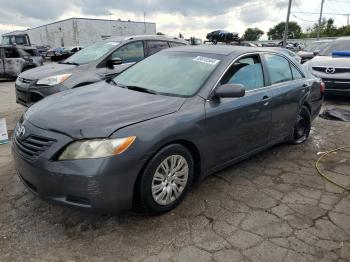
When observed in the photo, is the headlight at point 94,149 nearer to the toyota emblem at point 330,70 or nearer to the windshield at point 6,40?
the toyota emblem at point 330,70

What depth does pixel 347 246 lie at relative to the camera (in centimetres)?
288

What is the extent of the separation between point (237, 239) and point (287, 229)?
51 centimetres

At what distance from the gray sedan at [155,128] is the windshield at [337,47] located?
5771 millimetres

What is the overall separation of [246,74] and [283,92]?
74 centimetres

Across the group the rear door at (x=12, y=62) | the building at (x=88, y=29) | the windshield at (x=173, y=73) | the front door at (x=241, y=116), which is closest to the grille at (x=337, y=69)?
the front door at (x=241, y=116)

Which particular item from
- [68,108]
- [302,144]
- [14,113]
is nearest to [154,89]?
[68,108]

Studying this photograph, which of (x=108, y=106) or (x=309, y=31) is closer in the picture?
(x=108, y=106)

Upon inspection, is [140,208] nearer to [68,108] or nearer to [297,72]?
[68,108]

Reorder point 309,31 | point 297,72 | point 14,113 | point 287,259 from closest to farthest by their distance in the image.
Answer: point 287,259, point 297,72, point 14,113, point 309,31

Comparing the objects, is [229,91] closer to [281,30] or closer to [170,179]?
[170,179]

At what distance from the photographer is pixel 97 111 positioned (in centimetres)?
313

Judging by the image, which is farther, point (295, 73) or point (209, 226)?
point (295, 73)

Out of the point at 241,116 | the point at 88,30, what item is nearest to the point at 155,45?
the point at 241,116

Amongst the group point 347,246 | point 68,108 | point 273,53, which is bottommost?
point 347,246
